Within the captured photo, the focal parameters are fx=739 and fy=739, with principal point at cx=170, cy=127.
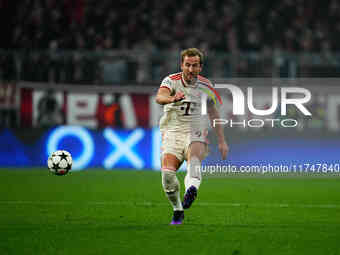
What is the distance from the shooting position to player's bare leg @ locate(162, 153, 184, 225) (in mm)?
8172

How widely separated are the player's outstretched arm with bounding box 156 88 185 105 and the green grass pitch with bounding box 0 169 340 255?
4.56ft

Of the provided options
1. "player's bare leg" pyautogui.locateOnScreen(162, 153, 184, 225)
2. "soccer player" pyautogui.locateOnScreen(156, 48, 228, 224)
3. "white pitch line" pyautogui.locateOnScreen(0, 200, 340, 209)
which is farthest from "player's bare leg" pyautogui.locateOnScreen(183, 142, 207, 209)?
"white pitch line" pyautogui.locateOnScreen(0, 200, 340, 209)

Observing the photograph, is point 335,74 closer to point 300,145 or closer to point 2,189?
point 300,145

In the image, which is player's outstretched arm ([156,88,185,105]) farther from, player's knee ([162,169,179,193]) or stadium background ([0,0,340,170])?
stadium background ([0,0,340,170])

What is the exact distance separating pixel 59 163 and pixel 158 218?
268 centimetres

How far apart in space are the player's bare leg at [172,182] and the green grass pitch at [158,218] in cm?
17

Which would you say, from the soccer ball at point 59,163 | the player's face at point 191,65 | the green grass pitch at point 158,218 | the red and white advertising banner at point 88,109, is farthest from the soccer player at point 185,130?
the red and white advertising banner at point 88,109

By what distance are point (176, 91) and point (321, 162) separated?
8.39 meters

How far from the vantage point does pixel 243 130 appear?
17500 mm

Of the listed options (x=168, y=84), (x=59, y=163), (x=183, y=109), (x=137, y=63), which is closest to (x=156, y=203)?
(x=59, y=163)

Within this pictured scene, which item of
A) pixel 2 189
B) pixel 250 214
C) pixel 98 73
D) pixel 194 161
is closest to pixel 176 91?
pixel 194 161

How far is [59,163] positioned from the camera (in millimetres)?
11297

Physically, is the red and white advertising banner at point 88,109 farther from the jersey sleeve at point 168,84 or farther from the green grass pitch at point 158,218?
the jersey sleeve at point 168,84

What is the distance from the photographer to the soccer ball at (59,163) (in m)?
11.2
